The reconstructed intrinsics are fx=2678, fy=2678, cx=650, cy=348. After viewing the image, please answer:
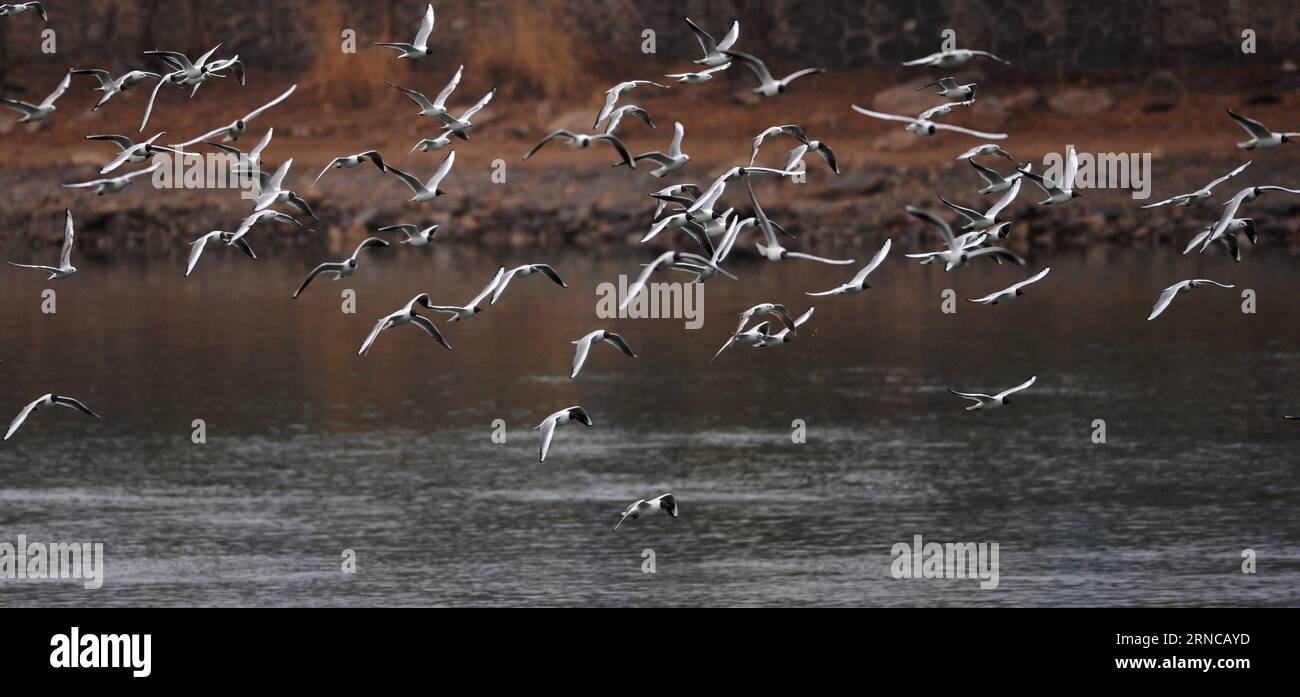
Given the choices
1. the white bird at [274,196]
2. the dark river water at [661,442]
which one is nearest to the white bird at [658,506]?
the dark river water at [661,442]

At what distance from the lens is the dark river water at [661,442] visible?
3453cm

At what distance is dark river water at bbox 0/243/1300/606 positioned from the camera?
34.5m

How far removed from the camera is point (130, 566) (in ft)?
115

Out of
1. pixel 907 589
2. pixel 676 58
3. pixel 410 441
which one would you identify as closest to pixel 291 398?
pixel 410 441

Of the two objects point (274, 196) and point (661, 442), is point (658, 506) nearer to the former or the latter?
point (274, 196)

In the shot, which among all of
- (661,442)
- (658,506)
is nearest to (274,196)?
(658,506)

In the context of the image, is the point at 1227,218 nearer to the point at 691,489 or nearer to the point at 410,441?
the point at 691,489

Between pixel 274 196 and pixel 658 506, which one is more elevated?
pixel 274 196

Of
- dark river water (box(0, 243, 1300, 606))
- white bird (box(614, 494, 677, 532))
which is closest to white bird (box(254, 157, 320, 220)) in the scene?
dark river water (box(0, 243, 1300, 606))

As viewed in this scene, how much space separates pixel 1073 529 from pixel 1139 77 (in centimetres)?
4201

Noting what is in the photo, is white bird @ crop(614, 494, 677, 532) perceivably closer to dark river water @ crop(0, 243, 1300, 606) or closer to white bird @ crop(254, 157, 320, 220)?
dark river water @ crop(0, 243, 1300, 606)

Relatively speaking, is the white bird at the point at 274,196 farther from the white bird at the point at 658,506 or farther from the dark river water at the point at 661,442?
the white bird at the point at 658,506

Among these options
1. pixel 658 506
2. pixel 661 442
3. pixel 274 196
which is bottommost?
pixel 658 506

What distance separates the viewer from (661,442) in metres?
45.0
